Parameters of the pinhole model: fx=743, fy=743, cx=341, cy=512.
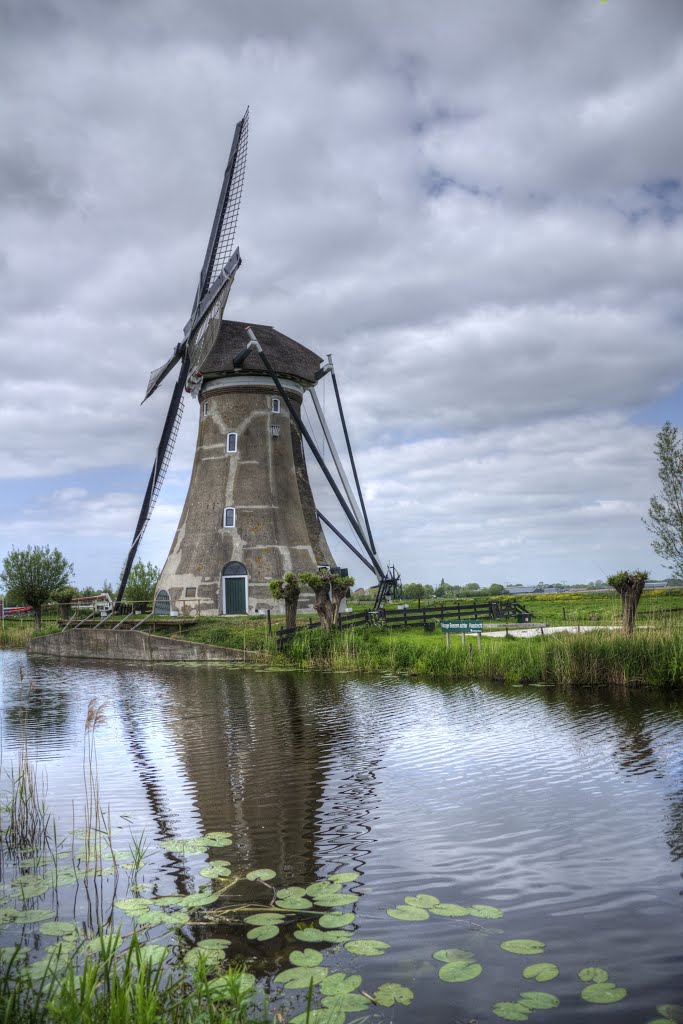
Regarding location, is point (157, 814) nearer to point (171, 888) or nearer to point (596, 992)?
point (171, 888)

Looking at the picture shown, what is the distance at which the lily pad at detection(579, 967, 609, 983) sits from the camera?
3893 mm

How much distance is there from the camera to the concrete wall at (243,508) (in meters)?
28.3

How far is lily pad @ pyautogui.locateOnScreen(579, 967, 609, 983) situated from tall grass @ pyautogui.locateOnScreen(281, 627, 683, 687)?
1069 cm

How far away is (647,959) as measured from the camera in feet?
13.5

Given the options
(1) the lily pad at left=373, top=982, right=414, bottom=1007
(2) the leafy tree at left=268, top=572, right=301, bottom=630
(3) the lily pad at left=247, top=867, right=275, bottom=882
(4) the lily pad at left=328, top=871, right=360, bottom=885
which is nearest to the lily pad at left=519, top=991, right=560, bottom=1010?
(1) the lily pad at left=373, top=982, right=414, bottom=1007

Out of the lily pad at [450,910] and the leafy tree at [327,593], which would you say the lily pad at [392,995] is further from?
the leafy tree at [327,593]

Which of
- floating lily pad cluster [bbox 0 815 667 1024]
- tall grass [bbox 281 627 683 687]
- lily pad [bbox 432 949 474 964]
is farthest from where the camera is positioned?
tall grass [bbox 281 627 683 687]

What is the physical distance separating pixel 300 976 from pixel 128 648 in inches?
941

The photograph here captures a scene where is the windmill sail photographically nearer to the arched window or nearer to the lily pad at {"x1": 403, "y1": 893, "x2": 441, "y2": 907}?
the arched window

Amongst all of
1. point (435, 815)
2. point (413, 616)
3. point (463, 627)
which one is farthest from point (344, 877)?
point (413, 616)

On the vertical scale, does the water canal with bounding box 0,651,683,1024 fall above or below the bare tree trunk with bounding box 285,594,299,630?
below

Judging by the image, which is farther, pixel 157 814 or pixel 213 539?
pixel 213 539

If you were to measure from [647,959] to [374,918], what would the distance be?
160cm

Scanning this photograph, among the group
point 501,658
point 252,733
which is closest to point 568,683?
point 501,658
